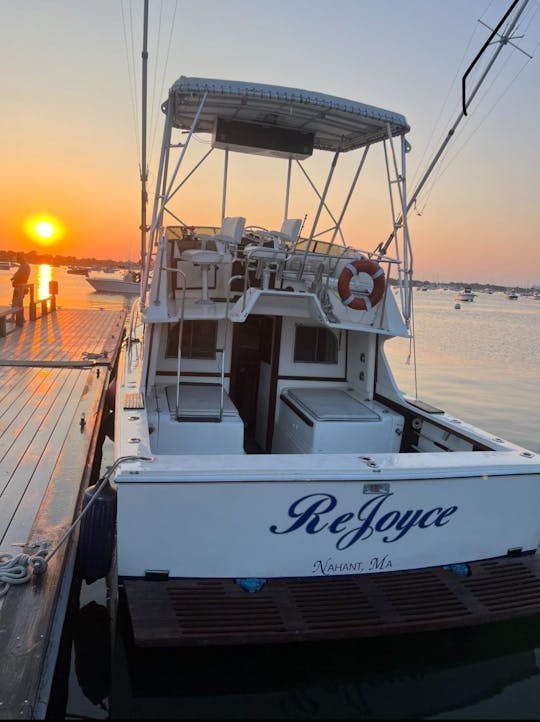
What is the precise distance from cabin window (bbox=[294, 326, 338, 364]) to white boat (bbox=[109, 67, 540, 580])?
0.7 inches

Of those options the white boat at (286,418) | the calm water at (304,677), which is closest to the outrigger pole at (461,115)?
the white boat at (286,418)

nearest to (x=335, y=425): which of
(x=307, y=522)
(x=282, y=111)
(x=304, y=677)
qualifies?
(x=307, y=522)

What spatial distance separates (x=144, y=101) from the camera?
Answer: 28.7 ft

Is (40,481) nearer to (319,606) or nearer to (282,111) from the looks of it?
(319,606)

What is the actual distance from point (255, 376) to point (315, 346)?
1007 millimetres

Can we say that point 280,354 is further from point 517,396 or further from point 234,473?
point 517,396

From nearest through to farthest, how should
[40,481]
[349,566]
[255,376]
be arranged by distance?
[349,566], [40,481], [255,376]

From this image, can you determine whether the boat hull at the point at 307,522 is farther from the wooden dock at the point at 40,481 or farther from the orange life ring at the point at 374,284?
the orange life ring at the point at 374,284

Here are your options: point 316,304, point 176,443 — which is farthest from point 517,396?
point 176,443

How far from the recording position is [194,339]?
7016 millimetres

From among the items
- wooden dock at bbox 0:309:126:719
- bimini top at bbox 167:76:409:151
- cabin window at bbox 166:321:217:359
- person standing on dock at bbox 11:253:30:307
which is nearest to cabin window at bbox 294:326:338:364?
cabin window at bbox 166:321:217:359

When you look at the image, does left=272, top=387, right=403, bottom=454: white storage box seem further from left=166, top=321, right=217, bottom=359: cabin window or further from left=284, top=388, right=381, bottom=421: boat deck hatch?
left=166, top=321, right=217, bottom=359: cabin window

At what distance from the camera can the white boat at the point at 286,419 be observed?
12.8 feet

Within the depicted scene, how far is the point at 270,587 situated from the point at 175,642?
0.78 metres
